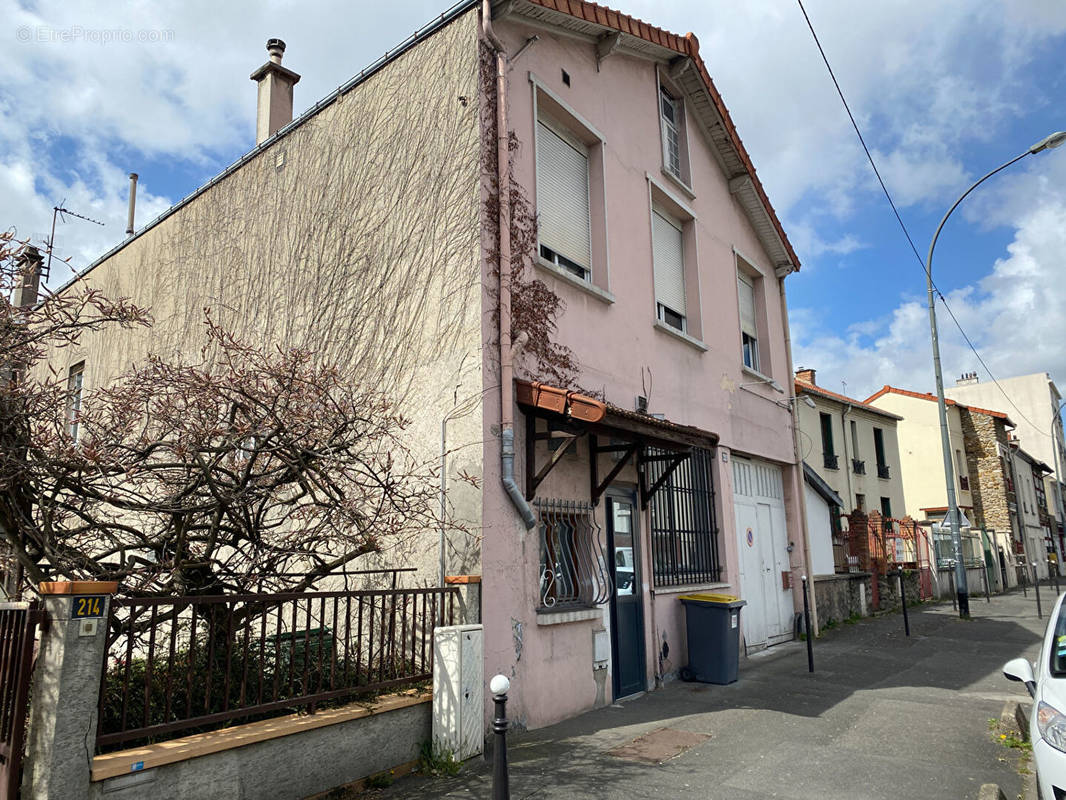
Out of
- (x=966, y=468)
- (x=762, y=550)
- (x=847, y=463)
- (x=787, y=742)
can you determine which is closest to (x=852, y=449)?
(x=847, y=463)

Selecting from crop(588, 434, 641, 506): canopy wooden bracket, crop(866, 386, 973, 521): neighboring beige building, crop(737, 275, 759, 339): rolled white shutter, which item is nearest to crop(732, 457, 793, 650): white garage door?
crop(737, 275, 759, 339): rolled white shutter

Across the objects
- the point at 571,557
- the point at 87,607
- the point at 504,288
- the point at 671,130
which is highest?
the point at 671,130

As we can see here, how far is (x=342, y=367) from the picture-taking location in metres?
8.48

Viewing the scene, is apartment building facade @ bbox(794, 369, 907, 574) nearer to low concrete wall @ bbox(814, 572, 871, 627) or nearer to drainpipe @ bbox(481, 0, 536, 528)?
low concrete wall @ bbox(814, 572, 871, 627)

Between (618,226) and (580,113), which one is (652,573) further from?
(580,113)

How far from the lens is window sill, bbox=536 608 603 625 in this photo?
705cm

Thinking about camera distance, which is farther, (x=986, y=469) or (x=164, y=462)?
(x=986, y=469)

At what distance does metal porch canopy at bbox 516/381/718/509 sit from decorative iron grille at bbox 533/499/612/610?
350 mm

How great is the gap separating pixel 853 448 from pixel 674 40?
65.6ft

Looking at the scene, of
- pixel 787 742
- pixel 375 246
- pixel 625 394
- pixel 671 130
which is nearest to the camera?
pixel 787 742

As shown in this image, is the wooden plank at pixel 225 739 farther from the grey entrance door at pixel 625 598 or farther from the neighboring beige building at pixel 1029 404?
the neighboring beige building at pixel 1029 404

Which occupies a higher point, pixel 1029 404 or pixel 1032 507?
pixel 1029 404

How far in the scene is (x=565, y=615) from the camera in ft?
23.8

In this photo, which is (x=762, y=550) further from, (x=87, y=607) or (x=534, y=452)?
(x=87, y=607)
